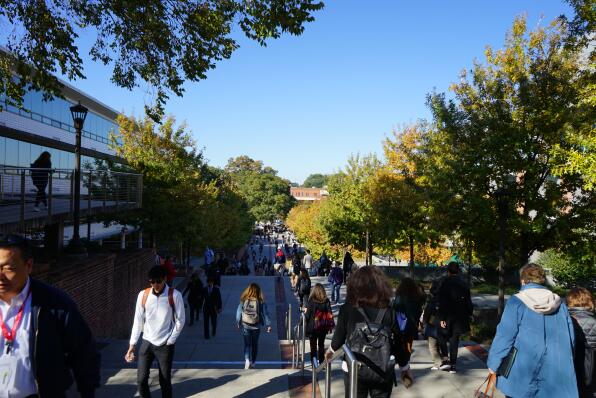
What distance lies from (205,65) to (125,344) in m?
5.89

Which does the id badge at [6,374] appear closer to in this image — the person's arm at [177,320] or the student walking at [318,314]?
the person's arm at [177,320]

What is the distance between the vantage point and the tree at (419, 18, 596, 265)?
13.3 meters

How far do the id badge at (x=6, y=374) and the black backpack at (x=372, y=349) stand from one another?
7.62 ft

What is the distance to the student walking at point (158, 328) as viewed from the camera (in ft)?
18.1

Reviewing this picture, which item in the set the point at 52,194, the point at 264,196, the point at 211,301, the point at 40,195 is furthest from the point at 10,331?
the point at 264,196

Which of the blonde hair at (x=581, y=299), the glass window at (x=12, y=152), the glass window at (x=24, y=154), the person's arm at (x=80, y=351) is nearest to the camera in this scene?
the person's arm at (x=80, y=351)

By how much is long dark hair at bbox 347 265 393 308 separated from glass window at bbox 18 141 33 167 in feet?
80.6

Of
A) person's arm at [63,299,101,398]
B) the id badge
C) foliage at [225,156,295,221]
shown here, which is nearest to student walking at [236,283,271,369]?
person's arm at [63,299,101,398]

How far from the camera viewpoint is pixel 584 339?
4.40 metres

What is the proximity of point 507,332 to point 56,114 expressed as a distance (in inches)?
1232

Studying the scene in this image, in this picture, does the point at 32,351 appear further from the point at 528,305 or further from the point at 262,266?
the point at 262,266

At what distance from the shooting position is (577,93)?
13102 millimetres

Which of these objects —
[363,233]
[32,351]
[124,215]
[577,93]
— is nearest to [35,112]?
[124,215]

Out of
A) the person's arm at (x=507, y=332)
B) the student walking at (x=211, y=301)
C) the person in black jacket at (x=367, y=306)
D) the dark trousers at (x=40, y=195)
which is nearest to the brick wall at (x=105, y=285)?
the dark trousers at (x=40, y=195)
